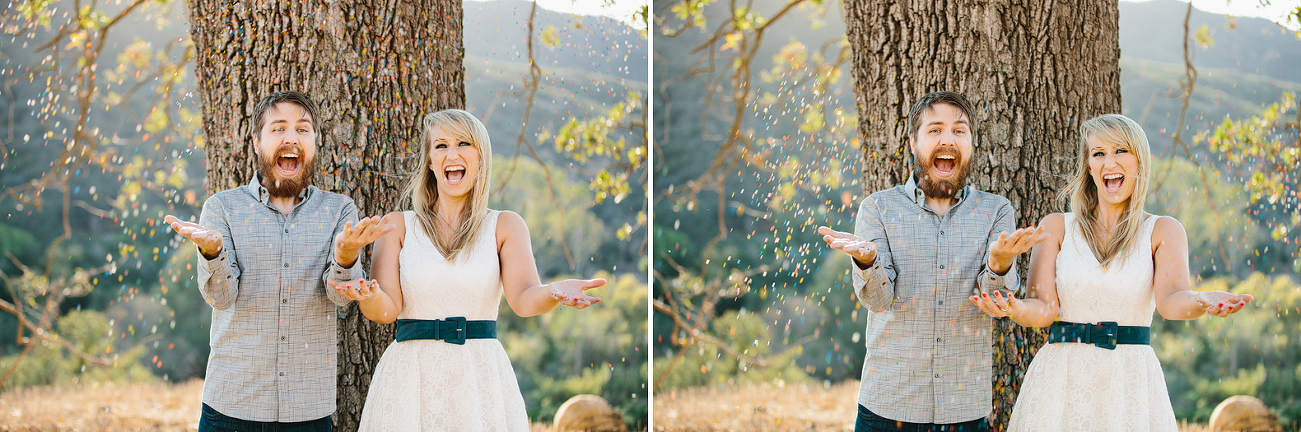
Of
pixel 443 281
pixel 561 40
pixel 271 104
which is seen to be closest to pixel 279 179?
pixel 271 104

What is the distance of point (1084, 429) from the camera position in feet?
7.14

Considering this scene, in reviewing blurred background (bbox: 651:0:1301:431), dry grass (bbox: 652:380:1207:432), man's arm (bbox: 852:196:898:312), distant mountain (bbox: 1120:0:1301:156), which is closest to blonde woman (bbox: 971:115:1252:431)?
man's arm (bbox: 852:196:898:312)

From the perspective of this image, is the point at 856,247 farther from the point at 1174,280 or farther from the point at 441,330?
the point at 441,330

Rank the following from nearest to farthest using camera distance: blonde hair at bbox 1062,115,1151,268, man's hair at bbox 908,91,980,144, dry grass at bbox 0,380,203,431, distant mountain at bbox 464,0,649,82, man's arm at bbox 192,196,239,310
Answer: man's arm at bbox 192,196,239,310
blonde hair at bbox 1062,115,1151,268
man's hair at bbox 908,91,980,144
dry grass at bbox 0,380,203,431
distant mountain at bbox 464,0,649,82

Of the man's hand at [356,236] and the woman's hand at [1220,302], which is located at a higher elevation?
the man's hand at [356,236]

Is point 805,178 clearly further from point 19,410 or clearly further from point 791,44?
point 19,410

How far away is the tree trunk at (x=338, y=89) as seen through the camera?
8.72ft

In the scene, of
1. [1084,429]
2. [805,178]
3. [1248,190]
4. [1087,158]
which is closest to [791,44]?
[805,178]

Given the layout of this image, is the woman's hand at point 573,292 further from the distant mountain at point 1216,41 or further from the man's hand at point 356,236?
the distant mountain at point 1216,41

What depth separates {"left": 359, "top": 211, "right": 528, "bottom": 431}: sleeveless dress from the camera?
7.16ft

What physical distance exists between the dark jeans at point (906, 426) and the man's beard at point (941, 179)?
2.23 ft

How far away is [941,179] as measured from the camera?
Result: 238 centimetres

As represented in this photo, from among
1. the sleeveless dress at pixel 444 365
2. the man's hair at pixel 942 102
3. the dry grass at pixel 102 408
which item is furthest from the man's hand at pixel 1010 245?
the dry grass at pixel 102 408

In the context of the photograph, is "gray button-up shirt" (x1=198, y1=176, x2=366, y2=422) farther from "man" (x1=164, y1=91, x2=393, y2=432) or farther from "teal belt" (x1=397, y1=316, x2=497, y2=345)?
"teal belt" (x1=397, y1=316, x2=497, y2=345)
